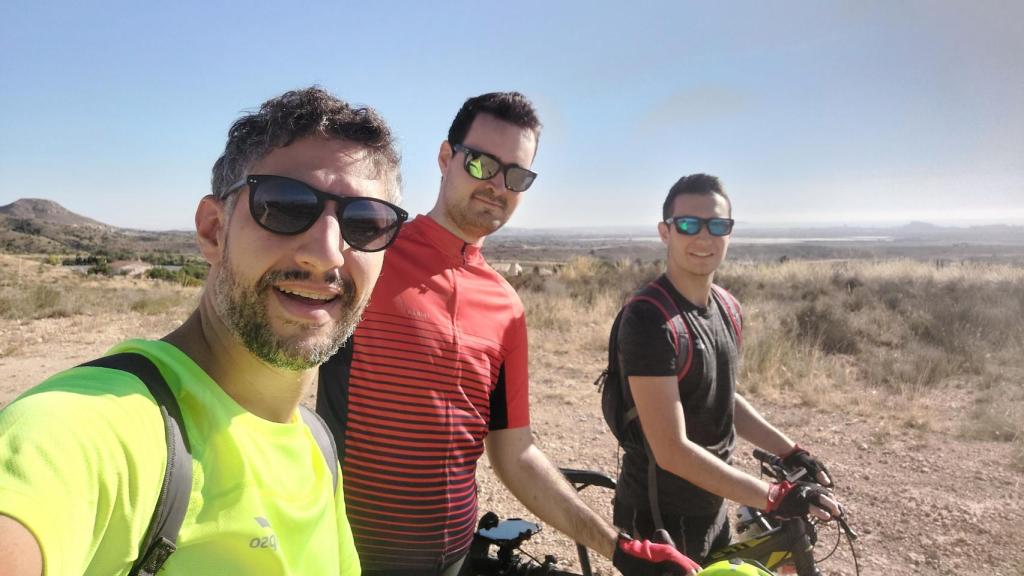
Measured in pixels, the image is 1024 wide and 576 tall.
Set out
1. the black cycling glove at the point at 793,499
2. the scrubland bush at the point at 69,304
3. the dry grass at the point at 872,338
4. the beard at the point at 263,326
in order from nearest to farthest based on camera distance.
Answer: the beard at the point at 263,326 → the black cycling glove at the point at 793,499 → the dry grass at the point at 872,338 → the scrubland bush at the point at 69,304

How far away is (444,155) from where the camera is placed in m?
2.49

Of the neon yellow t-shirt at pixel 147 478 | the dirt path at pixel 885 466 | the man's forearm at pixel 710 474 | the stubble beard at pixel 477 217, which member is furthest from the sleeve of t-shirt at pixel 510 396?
the dirt path at pixel 885 466

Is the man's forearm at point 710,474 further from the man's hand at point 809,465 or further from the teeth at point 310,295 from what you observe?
the teeth at point 310,295

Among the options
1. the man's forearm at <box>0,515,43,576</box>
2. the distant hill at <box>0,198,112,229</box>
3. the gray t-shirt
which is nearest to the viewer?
the man's forearm at <box>0,515,43,576</box>

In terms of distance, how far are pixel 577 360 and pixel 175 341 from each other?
8437 mm

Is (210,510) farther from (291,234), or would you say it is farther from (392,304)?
(392,304)

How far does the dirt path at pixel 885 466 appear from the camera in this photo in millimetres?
3906

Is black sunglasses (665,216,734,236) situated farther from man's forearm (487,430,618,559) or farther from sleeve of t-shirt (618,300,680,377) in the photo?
man's forearm (487,430,618,559)

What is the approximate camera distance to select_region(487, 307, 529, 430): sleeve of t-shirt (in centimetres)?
199

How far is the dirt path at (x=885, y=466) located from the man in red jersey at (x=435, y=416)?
2164 mm

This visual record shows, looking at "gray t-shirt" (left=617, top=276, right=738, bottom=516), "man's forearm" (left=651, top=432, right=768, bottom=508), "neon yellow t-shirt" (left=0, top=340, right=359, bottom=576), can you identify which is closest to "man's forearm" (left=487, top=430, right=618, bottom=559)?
"man's forearm" (left=651, top=432, right=768, bottom=508)

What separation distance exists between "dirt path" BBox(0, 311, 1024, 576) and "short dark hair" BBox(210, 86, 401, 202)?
11.0 feet

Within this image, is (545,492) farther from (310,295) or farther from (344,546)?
(310,295)

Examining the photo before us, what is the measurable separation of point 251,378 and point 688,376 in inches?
65.1
